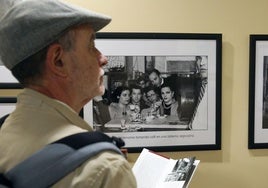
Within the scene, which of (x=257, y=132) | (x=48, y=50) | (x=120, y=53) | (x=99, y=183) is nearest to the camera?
(x=99, y=183)

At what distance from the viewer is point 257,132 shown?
5.28 feet

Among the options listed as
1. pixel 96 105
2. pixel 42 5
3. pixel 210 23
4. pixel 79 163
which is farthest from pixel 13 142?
pixel 210 23

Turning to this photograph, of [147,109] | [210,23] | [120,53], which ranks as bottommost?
[147,109]

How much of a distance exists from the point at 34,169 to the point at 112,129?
2.90ft

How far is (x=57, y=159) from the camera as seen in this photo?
64 cm

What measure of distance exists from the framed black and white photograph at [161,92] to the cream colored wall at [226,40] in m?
0.04

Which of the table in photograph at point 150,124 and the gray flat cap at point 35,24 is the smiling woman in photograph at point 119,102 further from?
the gray flat cap at point 35,24

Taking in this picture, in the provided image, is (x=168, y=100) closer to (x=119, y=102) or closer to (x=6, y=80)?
(x=119, y=102)

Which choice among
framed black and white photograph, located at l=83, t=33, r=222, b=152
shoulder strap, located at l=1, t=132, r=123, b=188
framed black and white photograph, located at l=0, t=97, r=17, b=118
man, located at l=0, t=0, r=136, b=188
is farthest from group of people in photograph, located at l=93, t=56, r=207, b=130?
shoulder strap, located at l=1, t=132, r=123, b=188

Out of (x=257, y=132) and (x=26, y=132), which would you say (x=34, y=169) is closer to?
(x=26, y=132)

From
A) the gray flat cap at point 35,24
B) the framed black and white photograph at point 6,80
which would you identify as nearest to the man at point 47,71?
the gray flat cap at point 35,24

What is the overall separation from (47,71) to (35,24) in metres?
0.10

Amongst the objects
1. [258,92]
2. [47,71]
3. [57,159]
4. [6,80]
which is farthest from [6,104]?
[258,92]

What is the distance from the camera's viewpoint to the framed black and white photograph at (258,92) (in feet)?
5.17
